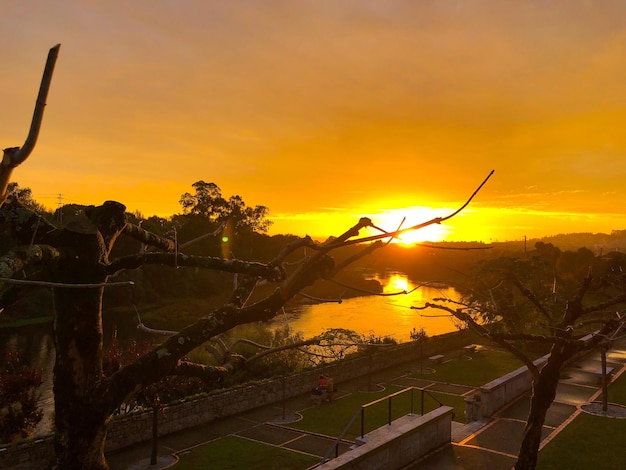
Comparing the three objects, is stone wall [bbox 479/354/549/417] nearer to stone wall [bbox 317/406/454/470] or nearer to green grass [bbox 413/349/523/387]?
stone wall [bbox 317/406/454/470]

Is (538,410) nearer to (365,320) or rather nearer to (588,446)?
(588,446)

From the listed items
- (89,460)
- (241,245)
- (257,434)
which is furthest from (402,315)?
(89,460)

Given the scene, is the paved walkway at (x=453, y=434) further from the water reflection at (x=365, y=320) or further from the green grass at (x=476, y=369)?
the water reflection at (x=365, y=320)

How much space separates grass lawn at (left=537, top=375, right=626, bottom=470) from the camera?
13.8 meters

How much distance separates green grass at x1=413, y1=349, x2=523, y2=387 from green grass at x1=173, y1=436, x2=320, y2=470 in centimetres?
1238

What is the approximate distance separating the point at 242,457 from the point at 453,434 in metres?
6.96

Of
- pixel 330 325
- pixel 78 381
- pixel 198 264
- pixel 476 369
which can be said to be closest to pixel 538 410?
pixel 198 264

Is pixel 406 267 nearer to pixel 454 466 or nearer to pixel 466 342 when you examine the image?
pixel 466 342

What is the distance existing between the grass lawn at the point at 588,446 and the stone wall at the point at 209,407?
10556 mm

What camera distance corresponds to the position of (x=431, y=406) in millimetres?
20797

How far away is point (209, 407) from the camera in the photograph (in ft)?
64.7

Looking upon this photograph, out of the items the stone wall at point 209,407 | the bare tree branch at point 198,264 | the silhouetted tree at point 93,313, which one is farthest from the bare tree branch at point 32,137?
the stone wall at point 209,407

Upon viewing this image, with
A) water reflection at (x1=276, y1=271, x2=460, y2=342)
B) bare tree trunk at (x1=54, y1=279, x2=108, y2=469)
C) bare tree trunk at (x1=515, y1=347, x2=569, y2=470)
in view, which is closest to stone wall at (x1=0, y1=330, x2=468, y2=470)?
bare tree trunk at (x1=515, y1=347, x2=569, y2=470)

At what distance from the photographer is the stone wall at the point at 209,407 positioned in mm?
14453
